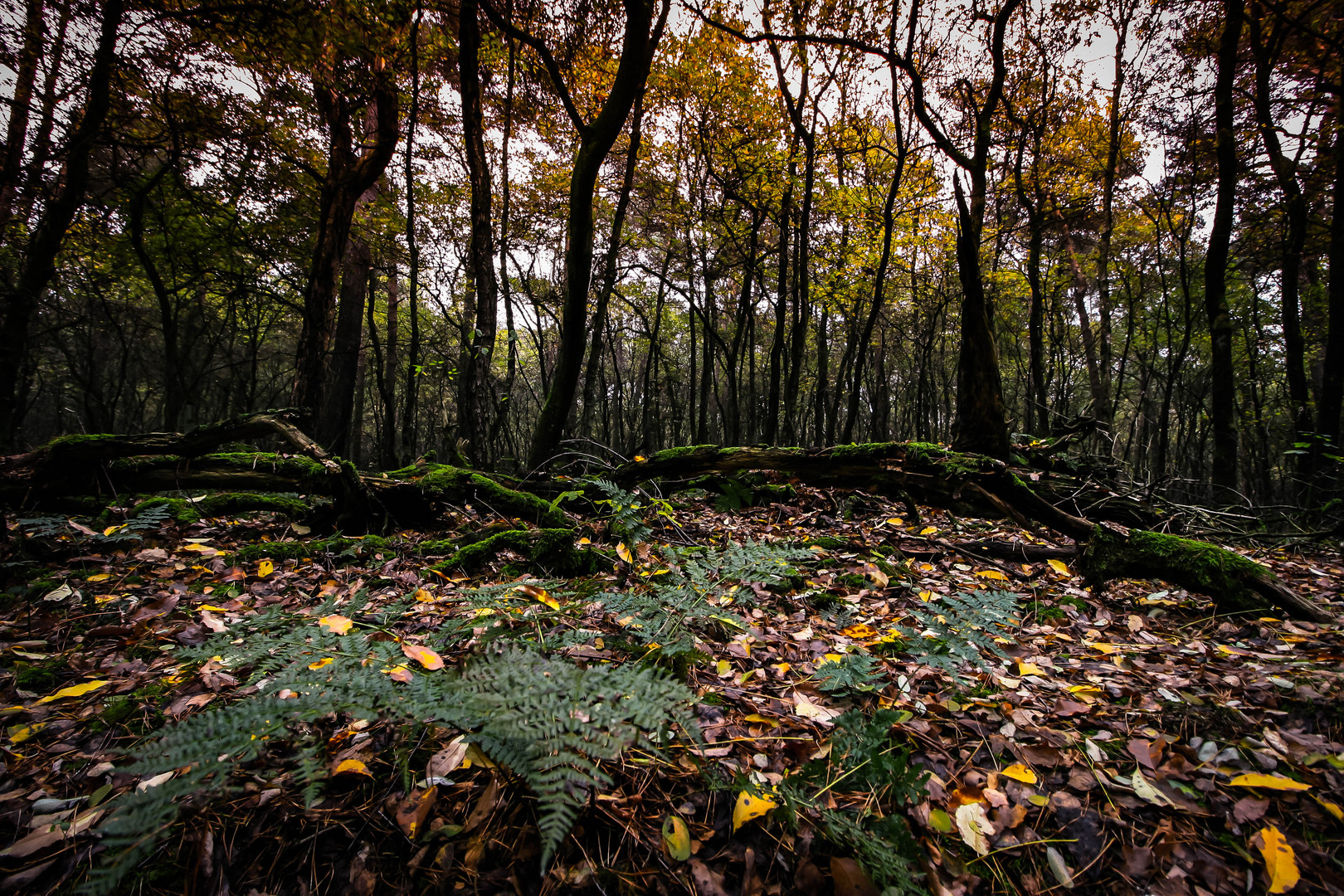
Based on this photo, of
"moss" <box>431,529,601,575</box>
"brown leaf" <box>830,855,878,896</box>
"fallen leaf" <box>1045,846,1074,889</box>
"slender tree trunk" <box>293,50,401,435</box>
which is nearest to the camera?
"brown leaf" <box>830,855,878,896</box>

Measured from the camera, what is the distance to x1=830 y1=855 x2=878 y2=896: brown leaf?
3.52 feet

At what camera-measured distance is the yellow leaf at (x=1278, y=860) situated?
3.76ft

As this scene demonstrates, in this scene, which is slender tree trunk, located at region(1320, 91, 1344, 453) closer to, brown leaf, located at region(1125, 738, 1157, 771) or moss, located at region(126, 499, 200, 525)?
brown leaf, located at region(1125, 738, 1157, 771)

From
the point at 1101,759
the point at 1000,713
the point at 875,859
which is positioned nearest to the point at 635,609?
the point at 875,859

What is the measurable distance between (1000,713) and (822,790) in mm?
937

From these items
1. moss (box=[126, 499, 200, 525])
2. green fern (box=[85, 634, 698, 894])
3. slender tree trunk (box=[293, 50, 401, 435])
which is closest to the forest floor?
green fern (box=[85, 634, 698, 894])

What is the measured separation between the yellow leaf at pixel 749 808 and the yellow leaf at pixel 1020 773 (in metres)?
0.80

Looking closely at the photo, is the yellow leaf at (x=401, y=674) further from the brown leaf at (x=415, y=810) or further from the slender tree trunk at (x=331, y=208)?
the slender tree trunk at (x=331, y=208)

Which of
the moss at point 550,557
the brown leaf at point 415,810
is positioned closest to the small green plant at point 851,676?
the brown leaf at point 415,810

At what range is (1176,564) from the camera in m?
3.02

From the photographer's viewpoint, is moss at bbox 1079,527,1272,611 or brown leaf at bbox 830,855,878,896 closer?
brown leaf at bbox 830,855,878,896

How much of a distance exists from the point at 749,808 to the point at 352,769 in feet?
3.37

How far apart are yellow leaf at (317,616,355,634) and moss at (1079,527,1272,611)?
428cm

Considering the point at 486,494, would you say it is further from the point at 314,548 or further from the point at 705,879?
the point at 705,879
